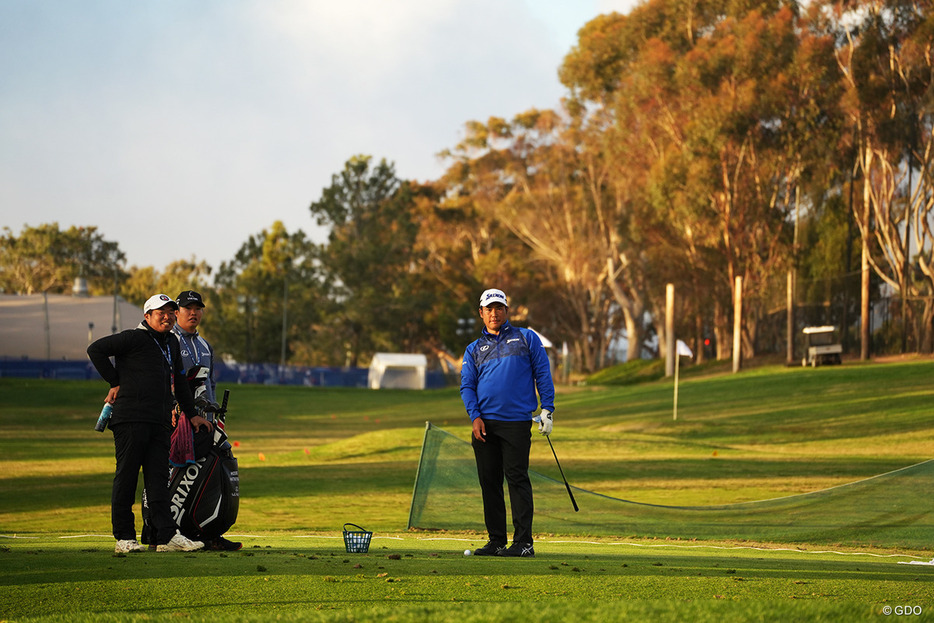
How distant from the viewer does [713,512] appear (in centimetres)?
1145

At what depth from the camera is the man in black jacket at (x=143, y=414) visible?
7445mm

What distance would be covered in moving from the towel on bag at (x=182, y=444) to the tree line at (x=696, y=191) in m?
41.0

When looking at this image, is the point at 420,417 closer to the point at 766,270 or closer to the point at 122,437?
the point at 766,270

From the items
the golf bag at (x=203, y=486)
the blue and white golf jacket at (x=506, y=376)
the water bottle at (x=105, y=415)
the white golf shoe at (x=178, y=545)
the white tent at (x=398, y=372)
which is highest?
the blue and white golf jacket at (x=506, y=376)

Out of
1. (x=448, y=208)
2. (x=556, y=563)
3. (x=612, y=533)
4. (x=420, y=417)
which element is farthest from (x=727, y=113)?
(x=556, y=563)

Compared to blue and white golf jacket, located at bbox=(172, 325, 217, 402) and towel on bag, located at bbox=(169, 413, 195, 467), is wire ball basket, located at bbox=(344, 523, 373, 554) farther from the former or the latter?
blue and white golf jacket, located at bbox=(172, 325, 217, 402)

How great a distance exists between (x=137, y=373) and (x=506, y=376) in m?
2.61

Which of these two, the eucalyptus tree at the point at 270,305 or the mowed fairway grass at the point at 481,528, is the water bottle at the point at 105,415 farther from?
the eucalyptus tree at the point at 270,305

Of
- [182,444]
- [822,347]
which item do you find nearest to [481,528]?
[182,444]

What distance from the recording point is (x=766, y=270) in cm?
5391

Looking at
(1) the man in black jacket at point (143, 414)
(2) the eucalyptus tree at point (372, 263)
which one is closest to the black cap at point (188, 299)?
(1) the man in black jacket at point (143, 414)

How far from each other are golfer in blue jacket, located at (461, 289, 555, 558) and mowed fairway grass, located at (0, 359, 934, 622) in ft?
1.44

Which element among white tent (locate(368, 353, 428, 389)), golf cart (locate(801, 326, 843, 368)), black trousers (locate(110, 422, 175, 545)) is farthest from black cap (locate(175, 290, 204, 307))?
white tent (locate(368, 353, 428, 389))

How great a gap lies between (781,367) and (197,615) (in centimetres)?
4449
